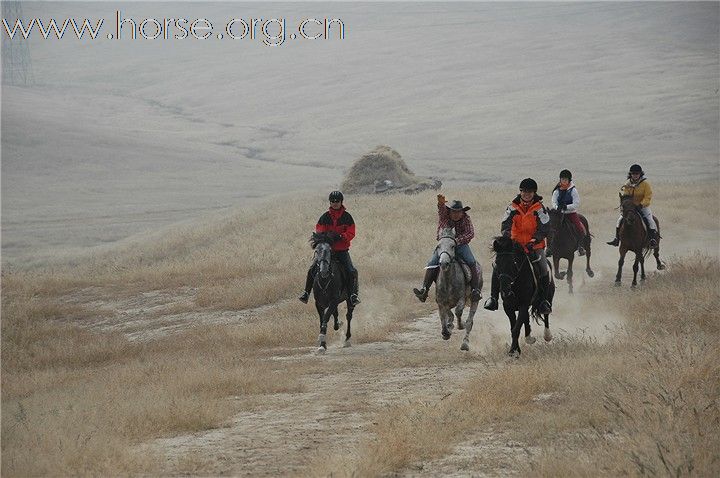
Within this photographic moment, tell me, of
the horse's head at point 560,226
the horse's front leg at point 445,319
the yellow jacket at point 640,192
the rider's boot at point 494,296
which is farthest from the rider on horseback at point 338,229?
the yellow jacket at point 640,192

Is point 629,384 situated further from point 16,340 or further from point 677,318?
point 16,340

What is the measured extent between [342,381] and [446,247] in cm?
316

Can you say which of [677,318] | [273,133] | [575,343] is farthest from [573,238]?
[273,133]

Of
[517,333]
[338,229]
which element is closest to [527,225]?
[517,333]

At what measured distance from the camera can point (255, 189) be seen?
6669 cm

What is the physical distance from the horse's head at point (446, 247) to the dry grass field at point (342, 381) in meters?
1.53

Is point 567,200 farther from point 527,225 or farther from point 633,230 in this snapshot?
point 527,225

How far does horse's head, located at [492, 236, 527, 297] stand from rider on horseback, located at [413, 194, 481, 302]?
74.4 inches

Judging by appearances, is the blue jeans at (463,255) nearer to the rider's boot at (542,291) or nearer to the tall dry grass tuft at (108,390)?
the rider's boot at (542,291)

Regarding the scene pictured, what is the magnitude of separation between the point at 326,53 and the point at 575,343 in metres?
152

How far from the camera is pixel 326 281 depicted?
606 inches

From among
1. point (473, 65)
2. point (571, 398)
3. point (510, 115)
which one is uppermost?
point (473, 65)

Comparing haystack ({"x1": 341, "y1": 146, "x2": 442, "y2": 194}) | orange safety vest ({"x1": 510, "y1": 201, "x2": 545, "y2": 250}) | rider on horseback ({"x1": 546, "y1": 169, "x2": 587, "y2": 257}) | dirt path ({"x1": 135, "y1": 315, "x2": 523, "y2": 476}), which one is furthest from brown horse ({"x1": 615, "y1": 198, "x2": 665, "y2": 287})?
haystack ({"x1": 341, "y1": 146, "x2": 442, "y2": 194})

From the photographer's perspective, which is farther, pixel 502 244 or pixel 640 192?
pixel 640 192
